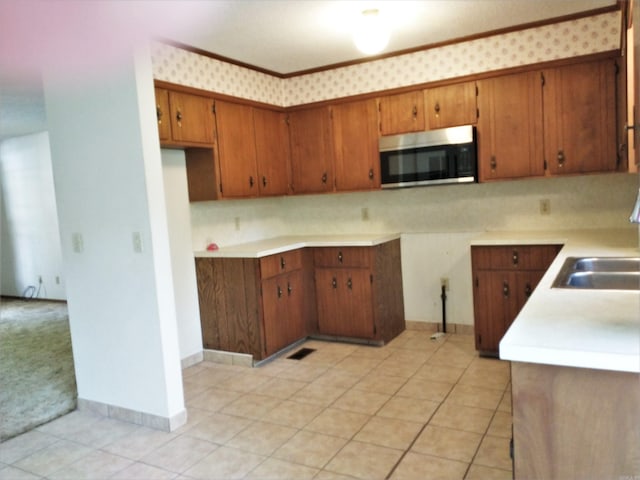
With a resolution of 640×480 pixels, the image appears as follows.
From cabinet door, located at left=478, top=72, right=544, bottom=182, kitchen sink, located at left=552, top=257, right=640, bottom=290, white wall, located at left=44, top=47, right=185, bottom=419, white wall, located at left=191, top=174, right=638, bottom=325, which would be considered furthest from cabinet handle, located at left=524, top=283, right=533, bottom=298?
white wall, located at left=44, top=47, right=185, bottom=419

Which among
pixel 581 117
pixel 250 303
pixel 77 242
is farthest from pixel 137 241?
pixel 581 117

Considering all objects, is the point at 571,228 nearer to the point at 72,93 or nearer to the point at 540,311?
the point at 540,311

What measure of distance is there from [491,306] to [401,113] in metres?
1.71

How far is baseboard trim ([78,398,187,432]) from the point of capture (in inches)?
109

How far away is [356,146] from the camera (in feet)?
14.0

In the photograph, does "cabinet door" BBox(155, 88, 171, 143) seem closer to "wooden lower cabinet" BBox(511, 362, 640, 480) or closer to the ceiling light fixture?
the ceiling light fixture

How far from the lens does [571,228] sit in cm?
382

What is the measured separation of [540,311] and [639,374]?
40 centimetres

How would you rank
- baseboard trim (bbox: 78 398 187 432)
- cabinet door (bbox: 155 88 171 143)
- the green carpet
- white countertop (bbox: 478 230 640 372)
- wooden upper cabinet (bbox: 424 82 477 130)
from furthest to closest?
1. wooden upper cabinet (bbox: 424 82 477 130)
2. cabinet door (bbox: 155 88 171 143)
3. the green carpet
4. baseboard trim (bbox: 78 398 187 432)
5. white countertop (bbox: 478 230 640 372)

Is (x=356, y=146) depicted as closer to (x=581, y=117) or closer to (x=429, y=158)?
(x=429, y=158)

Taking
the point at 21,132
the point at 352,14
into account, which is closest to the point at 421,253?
the point at 352,14

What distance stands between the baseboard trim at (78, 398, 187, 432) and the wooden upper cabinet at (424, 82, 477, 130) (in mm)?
2839

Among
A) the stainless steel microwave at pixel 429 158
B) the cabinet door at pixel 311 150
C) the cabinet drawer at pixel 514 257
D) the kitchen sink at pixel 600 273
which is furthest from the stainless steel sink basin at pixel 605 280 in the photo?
the cabinet door at pixel 311 150

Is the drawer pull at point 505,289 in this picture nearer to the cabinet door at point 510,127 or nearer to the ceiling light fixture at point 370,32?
the cabinet door at point 510,127
